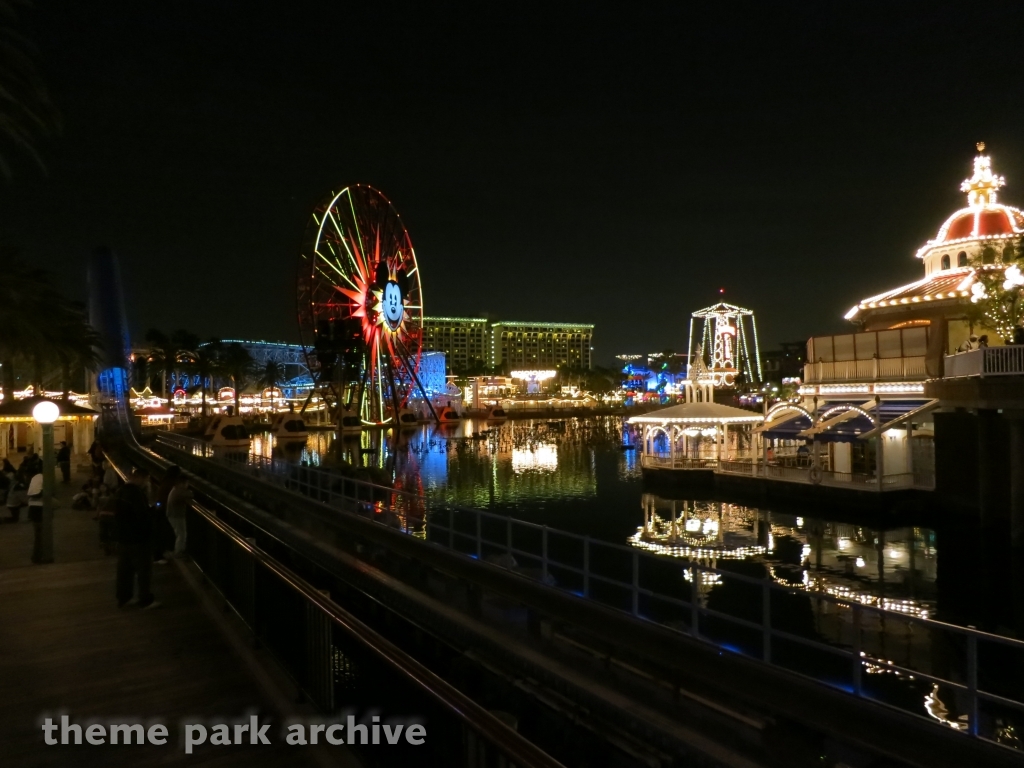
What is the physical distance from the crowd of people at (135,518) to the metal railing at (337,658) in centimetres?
74

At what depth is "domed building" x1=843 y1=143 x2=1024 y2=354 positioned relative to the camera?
110 ft

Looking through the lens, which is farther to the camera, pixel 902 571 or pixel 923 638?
pixel 902 571

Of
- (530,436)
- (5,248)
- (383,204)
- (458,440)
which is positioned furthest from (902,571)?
(530,436)

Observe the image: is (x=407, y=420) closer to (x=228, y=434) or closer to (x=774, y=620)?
(x=228, y=434)

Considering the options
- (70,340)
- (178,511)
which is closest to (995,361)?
(178,511)

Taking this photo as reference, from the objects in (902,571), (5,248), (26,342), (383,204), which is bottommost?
(902,571)

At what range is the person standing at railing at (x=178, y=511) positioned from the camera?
10594 mm

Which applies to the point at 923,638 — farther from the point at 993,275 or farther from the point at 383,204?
the point at 383,204

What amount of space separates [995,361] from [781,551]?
814 centimetres

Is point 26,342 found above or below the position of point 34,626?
above

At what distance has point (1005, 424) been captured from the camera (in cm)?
2333

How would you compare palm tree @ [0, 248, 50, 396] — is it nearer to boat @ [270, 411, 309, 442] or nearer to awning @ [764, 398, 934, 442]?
awning @ [764, 398, 934, 442]

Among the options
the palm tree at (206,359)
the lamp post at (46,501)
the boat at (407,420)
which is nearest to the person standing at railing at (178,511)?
the lamp post at (46,501)

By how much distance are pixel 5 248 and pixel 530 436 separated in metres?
67.2
